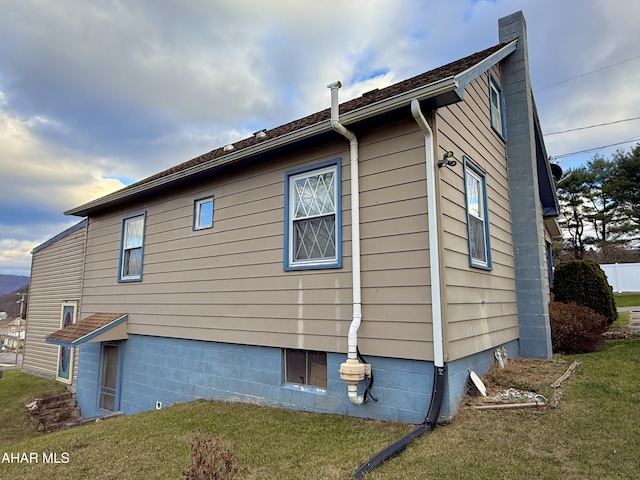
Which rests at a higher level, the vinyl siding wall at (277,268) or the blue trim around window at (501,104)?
the blue trim around window at (501,104)

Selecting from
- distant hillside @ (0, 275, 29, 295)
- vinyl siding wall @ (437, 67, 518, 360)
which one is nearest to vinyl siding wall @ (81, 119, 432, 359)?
vinyl siding wall @ (437, 67, 518, 360)

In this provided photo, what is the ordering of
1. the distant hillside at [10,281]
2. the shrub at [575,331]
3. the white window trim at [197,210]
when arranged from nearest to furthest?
the white window trim at [197,210], the shrub at [575,331], the distant hillside at [10,281]

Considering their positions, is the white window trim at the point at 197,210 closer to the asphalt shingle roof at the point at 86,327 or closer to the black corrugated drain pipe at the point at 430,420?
the asphalt shingle roof at the point at 86,327

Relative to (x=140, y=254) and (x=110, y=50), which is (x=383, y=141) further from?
(x=110, y=50)

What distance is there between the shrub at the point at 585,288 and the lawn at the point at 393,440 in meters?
3.86

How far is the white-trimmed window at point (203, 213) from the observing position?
6.89 meters

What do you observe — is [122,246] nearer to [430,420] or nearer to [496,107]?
[430,420]

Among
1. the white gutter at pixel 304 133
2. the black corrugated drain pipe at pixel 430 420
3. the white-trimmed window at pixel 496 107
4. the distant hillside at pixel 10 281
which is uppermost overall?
the distant hillside at pixel 10 281

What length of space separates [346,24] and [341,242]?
20.2 ft

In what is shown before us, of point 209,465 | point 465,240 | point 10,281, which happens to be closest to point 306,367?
point 465,240

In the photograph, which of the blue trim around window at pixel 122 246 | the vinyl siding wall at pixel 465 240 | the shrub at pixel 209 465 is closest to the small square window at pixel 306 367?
the vinyl siding wall at pixel 465 240

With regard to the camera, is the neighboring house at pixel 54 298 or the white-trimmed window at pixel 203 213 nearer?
the white-trimmed window at pixel 203 213

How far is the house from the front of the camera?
4.23 metres

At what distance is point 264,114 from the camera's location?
14.0 m
